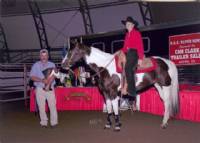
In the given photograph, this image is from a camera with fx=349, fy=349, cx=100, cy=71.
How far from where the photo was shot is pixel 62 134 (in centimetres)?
652

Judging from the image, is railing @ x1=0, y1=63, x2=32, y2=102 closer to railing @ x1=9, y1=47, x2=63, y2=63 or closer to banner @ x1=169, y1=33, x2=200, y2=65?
railing @ x1=9, y1=47, x2=63, y2=63

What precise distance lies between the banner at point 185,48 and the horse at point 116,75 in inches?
80.3

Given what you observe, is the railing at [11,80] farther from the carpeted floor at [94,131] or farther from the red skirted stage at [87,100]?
the carpeted floor at [94,131]

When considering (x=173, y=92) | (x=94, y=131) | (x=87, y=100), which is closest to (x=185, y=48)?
(x=173, y=92)

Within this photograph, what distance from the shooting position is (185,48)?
938 centimetres

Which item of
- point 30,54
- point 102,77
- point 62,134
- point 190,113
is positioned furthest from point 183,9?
point 30,54

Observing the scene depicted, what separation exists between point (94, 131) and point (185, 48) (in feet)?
13.0

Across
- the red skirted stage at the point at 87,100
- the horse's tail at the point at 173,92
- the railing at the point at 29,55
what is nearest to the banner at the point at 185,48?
the red skirted stage at the point at 87,100

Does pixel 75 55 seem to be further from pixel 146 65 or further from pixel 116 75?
pixel 146 65

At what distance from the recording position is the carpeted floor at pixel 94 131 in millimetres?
5980

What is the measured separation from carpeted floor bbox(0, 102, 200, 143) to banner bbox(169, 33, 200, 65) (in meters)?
1.83

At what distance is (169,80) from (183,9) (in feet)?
22.2

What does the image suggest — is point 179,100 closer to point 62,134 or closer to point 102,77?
point 102,77

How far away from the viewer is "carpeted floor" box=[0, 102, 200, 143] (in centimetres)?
598
